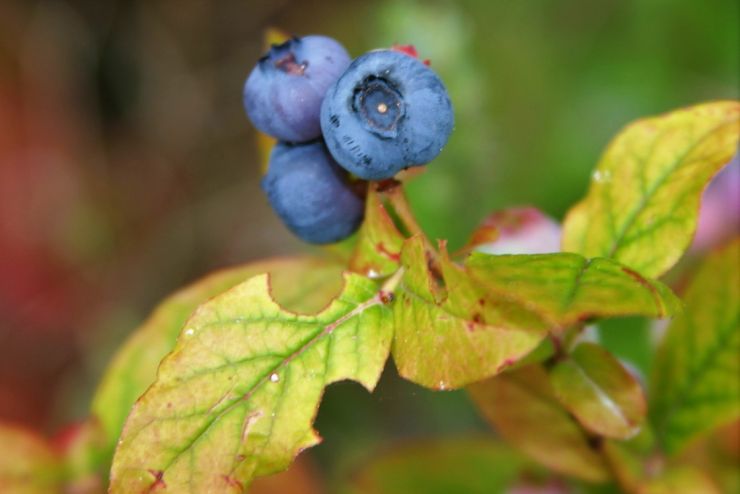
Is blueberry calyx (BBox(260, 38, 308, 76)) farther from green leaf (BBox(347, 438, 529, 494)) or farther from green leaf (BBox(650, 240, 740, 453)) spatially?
green leaf (BBox(347, 438, 529, 494))

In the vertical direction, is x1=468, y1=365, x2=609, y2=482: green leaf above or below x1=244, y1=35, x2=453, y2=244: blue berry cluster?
below

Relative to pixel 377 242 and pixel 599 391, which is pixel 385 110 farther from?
pixel 599 391

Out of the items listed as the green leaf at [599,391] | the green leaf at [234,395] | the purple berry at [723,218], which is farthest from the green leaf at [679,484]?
the purple berry at [723,218]

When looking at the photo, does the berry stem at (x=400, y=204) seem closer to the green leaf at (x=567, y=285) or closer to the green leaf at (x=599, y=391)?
the green leaf at (x=567, y=285)

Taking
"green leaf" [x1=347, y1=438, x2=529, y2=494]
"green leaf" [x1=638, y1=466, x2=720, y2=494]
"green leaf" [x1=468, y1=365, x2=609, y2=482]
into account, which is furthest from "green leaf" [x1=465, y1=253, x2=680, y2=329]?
"green leaf" [x1=347, y1=438, x2=529, y2=494]

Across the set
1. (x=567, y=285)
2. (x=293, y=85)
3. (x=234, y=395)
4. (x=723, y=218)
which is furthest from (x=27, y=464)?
(x=723, y=218)

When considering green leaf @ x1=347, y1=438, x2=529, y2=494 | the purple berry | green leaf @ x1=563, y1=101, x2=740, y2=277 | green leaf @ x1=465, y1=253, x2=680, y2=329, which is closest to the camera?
green leaf @ x1=465, y1=253, x2=680, y2=329

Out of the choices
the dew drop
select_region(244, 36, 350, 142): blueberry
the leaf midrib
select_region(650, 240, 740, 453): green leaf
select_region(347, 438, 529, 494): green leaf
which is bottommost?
select_region(347, 438, 529, 494): green leaf
